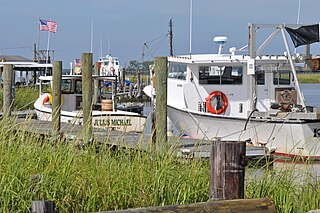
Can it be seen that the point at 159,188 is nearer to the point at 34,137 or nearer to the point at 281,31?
the point at 34,137

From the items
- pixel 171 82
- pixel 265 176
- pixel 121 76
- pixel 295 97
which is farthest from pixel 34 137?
pixel 121 76

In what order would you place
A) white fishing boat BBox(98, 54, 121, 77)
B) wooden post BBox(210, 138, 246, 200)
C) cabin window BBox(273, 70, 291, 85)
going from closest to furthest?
wooden post BBox(210, 138, 246, 200)
cabin window BBox(273, 70, 291, 85)
white fishing boat BBox(98, 54, 121, 77)

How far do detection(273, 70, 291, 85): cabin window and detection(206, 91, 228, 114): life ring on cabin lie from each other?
151cm

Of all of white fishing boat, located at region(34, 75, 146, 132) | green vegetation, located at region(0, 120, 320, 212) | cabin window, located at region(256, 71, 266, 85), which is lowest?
green vegetation, located at region(0, 120, 320, 212)

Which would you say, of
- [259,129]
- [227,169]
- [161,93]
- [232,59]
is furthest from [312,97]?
[227,169]

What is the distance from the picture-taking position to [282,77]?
1891 cm

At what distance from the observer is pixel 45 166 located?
7.27 metres

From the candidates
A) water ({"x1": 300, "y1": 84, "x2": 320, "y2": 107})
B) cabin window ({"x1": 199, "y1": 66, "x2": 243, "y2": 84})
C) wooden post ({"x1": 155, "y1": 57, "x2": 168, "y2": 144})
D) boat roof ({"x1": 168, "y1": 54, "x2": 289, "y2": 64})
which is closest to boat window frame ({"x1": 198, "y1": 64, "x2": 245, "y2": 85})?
cabin window ({"x1": 199, "y1": 66, "x2": 243, "y2": 84})

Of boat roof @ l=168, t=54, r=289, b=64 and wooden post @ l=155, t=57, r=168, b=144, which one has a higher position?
boat roof @ l=168, t=54, r=289, b=64

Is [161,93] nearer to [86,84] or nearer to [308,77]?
[86,84]

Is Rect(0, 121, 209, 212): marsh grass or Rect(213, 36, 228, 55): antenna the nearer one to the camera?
Rect(0, 121, 209, 212): marsh grass

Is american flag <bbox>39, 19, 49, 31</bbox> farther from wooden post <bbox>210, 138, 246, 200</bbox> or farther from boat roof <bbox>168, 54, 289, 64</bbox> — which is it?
wooden post <bbox>210, 138, 246, 200</bbox>

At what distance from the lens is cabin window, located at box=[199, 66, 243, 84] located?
18.9 meters

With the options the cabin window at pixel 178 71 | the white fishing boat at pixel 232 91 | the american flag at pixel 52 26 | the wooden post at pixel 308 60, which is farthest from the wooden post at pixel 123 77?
the wooden post at pixel 308 60
